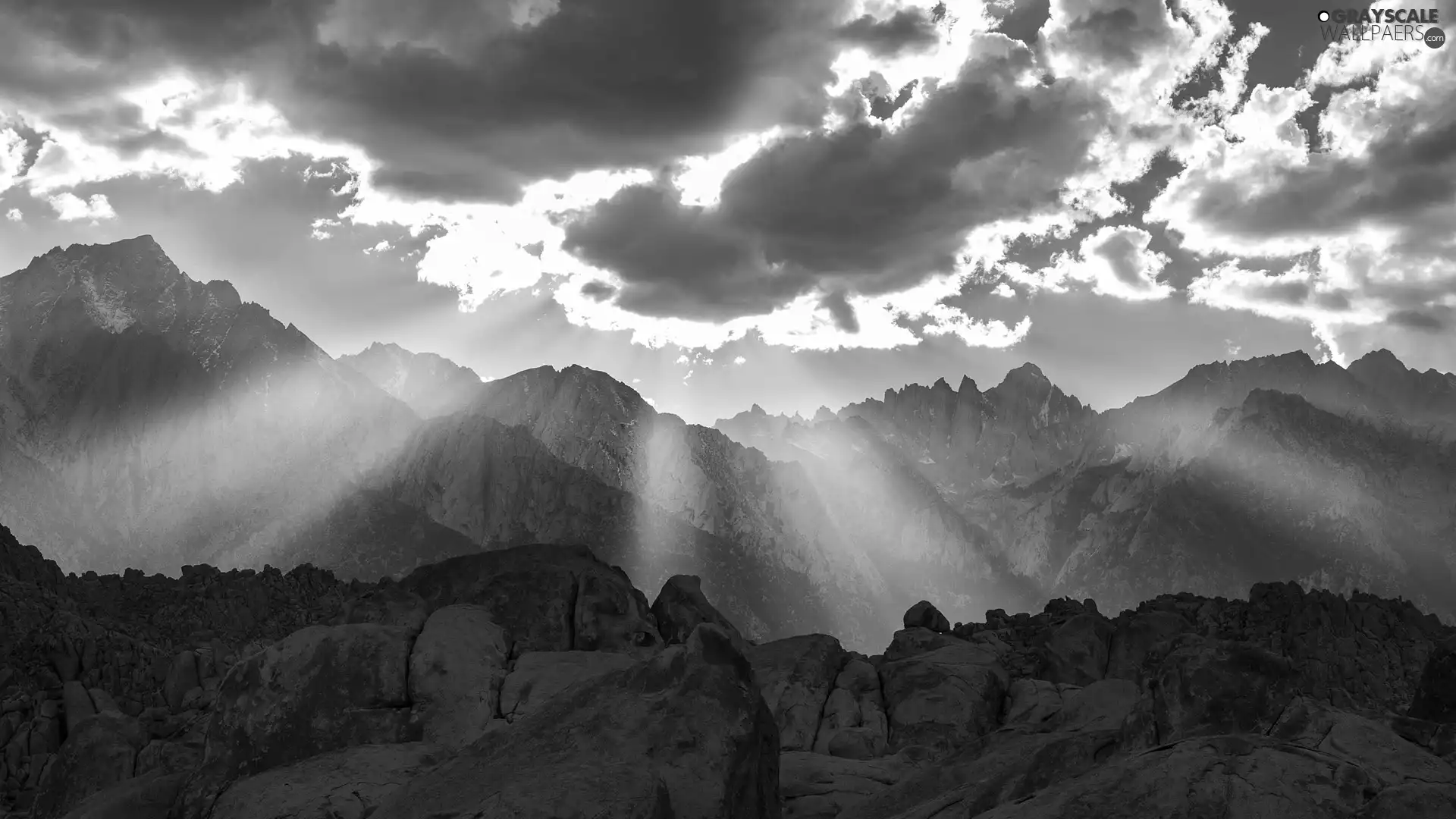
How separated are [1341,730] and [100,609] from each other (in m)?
98.2

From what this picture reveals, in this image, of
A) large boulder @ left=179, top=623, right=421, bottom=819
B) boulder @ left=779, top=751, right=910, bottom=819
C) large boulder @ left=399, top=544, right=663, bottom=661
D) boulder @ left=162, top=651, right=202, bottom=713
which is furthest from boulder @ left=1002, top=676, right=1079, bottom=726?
boulder @ left=162, top=651, right=202, bottom=713

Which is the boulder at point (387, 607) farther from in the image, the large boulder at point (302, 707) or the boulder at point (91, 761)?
the boulder at point (91, 761)

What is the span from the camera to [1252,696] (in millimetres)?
24672

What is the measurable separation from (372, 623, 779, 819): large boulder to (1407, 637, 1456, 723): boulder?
17.3 metres

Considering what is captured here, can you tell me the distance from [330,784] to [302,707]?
320 centimetres

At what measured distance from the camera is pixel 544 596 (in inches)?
1684

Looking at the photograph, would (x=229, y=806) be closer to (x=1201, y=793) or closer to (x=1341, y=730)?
(x=1201, y=793)

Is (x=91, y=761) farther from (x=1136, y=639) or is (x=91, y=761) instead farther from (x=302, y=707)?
(x=1136, y=639)

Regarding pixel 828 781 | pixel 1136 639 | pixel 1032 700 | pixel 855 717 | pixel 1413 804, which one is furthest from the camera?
pixel 1136 639

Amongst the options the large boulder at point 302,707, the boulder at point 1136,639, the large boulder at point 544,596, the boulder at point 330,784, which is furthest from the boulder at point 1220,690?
the boulder at point 1136,639

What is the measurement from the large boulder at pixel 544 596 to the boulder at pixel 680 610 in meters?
7.74

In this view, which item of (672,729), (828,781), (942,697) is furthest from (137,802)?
(942,697)

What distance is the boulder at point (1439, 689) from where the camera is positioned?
2917 centimetres

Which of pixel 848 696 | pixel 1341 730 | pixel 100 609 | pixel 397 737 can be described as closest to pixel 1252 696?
pixel 1341 730
